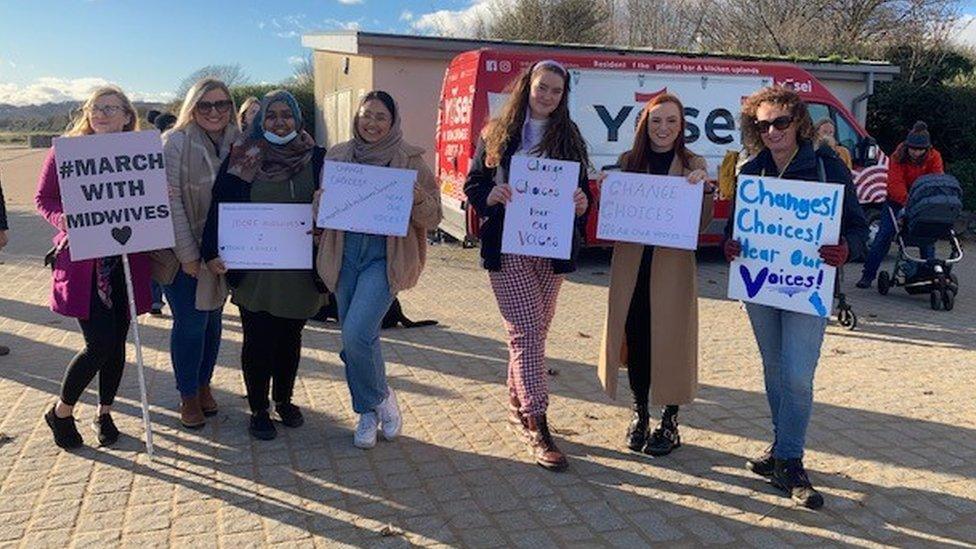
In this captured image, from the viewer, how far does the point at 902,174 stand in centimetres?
947

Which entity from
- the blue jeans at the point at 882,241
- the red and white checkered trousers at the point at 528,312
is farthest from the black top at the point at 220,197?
the blue jeans at the point at 882,241

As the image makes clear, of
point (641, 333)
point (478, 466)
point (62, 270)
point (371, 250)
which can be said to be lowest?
point (478, 466)

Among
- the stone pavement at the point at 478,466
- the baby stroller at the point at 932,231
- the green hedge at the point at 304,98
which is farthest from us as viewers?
the green hedge at the point at 304,98

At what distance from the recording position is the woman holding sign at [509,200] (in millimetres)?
4156

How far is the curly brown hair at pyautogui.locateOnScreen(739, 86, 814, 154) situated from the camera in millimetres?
3729

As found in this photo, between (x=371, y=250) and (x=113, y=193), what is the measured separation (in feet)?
4.43

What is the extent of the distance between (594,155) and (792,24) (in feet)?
62.5

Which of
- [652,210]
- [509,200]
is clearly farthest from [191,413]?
[652,210]

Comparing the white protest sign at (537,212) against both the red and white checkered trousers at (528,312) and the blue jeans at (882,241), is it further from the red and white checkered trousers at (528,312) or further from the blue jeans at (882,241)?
the blue jeans at (882,241)

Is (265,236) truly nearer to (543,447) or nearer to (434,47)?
(543,447)

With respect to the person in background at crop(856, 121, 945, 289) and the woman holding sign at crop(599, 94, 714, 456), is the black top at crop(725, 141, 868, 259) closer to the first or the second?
the woman holding sign at crop(599, 94, 714, 456)

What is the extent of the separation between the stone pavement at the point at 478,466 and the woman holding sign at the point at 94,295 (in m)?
0.20

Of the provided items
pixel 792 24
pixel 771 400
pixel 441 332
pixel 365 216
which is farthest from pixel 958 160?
pixel 365 216

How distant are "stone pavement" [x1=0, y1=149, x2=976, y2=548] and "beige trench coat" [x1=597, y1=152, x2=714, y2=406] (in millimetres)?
468
